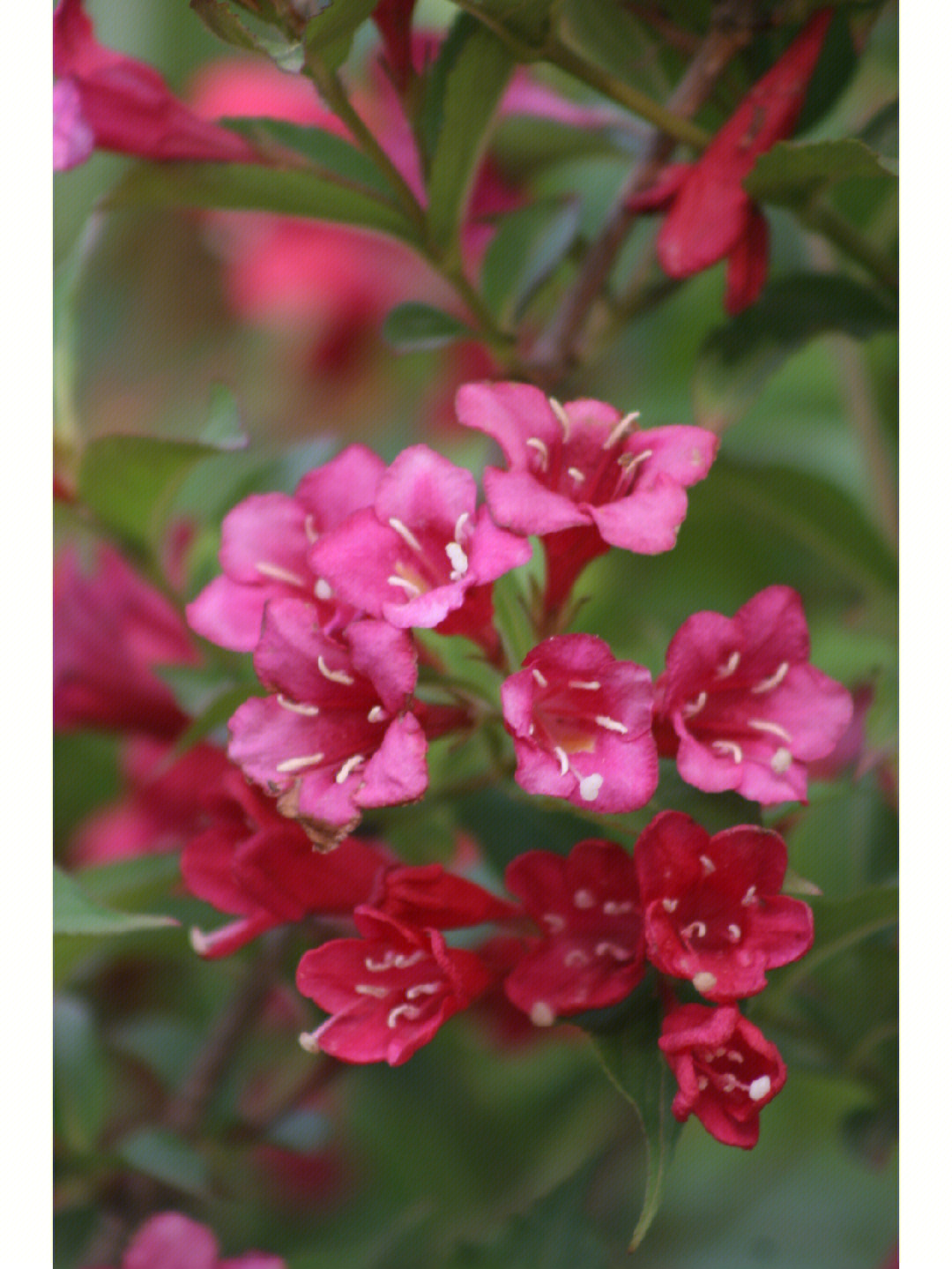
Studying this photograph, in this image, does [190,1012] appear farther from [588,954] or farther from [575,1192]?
[588,954]

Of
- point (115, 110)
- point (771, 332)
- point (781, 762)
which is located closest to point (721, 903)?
point (781, 762)

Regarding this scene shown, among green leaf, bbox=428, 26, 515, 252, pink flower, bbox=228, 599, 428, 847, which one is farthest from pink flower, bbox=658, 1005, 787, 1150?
green leaf, bbox=428, 26, 515, 252

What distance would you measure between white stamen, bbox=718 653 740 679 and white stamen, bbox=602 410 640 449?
0.28 feet

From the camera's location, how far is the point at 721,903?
0.45 m

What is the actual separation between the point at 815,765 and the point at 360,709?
384 millimetres

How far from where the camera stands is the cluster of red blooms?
0.43m

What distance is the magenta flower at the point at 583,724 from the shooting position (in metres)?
0.42

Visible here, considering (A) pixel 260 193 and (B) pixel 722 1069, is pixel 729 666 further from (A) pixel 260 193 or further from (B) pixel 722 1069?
(A) pixel 260 193

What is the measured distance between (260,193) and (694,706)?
0.29 metres

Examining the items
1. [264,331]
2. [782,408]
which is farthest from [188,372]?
[782,408]

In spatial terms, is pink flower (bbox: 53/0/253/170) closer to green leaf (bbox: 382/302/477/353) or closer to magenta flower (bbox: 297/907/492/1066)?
green leaf (bbox: 382/302/477/353)

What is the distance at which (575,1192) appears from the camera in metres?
0.65

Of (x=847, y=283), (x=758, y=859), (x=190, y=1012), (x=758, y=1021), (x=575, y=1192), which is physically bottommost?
(x=190, y=1012)

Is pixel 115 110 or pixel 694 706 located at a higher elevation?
pixel 115 110
